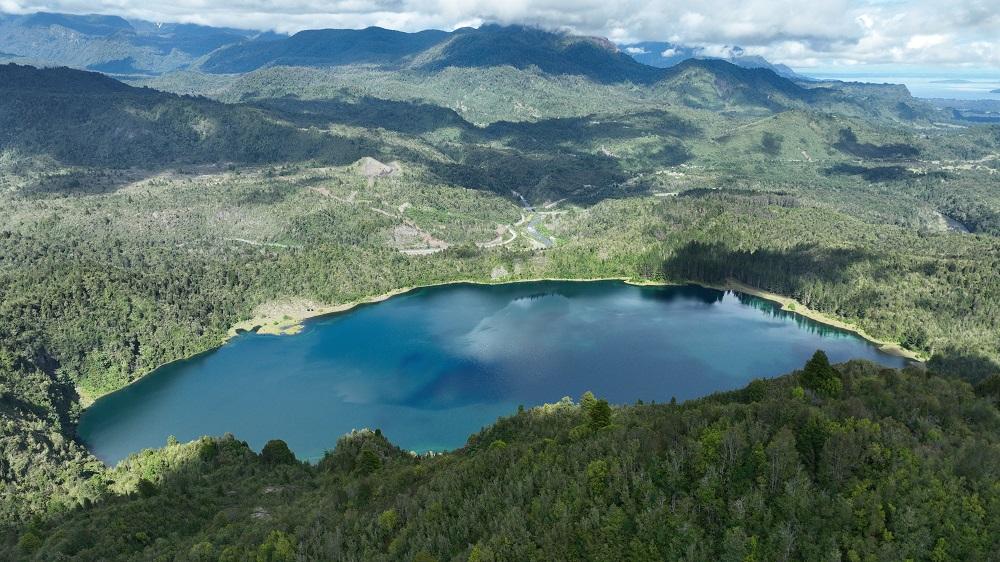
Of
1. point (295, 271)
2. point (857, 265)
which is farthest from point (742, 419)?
point (295, 271)

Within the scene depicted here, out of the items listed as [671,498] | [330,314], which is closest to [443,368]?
[330,314]

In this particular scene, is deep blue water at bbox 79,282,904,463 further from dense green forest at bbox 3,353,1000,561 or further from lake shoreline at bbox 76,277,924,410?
dense green forest at bbox 3,353,1000,561

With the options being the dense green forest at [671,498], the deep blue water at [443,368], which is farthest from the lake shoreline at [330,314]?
the dense green forest at [671,498]

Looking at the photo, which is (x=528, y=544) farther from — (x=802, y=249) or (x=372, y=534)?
(x=802, y=249)

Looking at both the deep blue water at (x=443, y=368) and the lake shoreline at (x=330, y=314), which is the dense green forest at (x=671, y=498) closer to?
the deep blue water at (x=443, y=368)

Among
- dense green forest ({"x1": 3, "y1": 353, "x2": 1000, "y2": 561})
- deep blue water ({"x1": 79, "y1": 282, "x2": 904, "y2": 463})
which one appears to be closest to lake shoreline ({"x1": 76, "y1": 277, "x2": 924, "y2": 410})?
deep blue water ({"x1": 79, "y1": 282, "x2": 904, "y2": 463})
